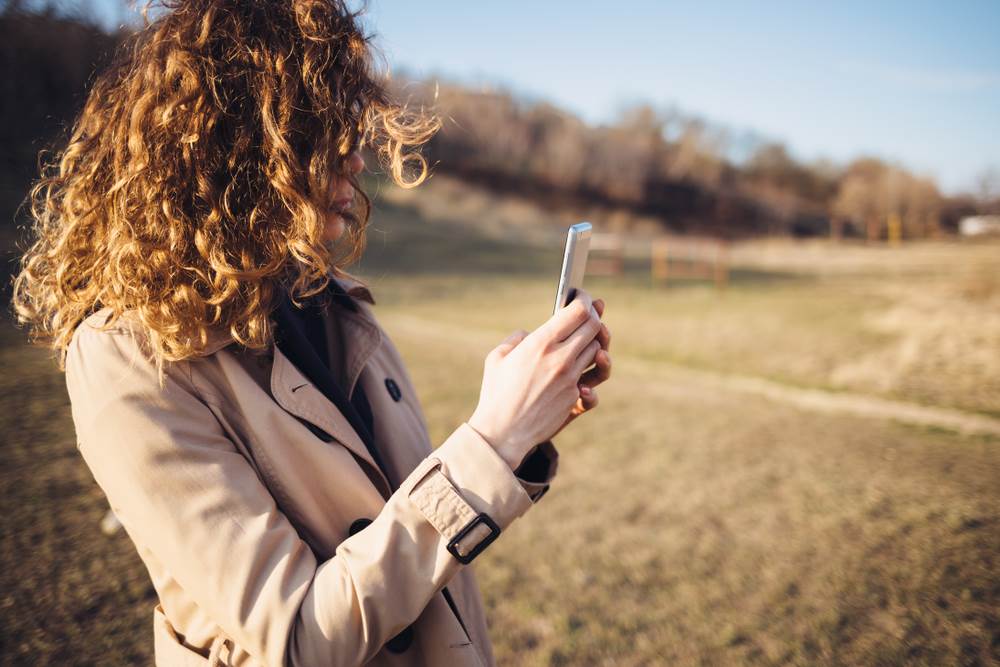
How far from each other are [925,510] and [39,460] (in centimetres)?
719

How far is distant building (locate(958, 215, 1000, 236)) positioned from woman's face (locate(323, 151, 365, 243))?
44.8 m

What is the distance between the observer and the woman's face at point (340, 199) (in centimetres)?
131

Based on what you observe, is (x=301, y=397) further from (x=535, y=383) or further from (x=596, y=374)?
(x=596, y=374)

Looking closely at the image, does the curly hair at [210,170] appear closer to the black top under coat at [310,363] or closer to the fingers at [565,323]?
the black top under coat at [310,363]

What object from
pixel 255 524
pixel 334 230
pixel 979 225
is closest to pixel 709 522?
pixel 334 230

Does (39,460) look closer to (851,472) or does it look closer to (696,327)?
(851,472)

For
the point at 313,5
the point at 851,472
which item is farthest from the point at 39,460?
the point at 851,472

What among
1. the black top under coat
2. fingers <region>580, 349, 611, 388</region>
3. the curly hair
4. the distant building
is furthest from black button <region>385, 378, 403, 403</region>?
the distant building

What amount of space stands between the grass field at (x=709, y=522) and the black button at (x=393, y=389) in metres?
0.60

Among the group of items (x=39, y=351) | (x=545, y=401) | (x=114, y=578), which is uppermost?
(x=545, y=401)

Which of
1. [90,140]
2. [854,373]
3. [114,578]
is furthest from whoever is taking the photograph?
[854,373]

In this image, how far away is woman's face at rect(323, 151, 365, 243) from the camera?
1.31 metres

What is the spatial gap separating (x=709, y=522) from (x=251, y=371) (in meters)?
4.10

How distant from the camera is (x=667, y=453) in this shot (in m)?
5.67
